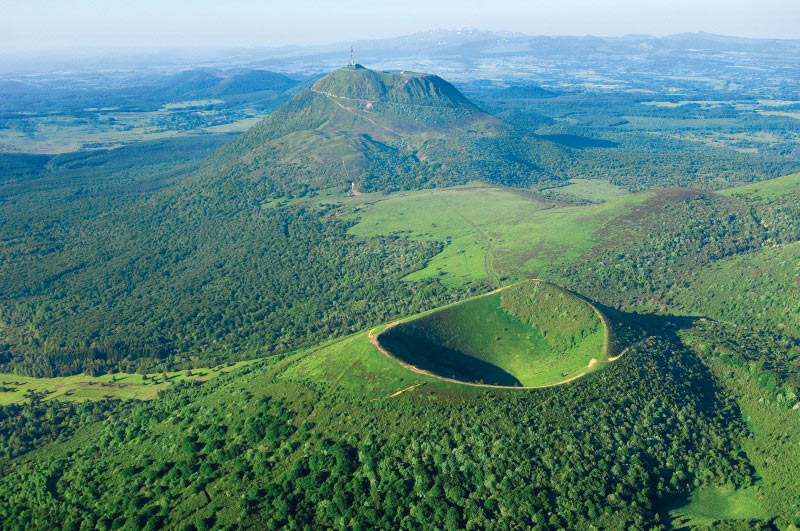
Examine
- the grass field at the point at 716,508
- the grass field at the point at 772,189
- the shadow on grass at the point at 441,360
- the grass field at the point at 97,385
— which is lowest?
the grass field at the point at 97,385

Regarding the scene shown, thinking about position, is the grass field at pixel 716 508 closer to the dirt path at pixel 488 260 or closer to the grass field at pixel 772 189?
the dirt path at pixel 488 260

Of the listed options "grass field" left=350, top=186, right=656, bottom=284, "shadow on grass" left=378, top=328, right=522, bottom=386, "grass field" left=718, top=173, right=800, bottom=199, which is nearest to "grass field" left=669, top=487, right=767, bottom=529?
"shadow on grass" left=378, top=328, right=522, bottom=386

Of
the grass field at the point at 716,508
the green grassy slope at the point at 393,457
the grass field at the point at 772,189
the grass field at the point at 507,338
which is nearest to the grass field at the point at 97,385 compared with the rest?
the green grassy slope at the point at 393,457

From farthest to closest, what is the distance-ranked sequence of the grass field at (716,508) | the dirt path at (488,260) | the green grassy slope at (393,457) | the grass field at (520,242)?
the grass field at (520,242) → the dirt path at (488,260) → the grass field at (716,508) → the green grassy slope at (393,457)

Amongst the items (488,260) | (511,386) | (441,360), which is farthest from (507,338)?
(488,260)

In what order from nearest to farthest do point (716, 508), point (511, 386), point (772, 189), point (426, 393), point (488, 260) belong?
point (716, 508) < point (426, 393) < point (511, 386) < point (488, 260) < point (772, 189)

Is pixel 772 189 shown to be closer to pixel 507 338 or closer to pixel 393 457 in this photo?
Result: pixel 507 338

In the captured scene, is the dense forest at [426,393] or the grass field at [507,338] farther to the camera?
the grass field at [507,338]
